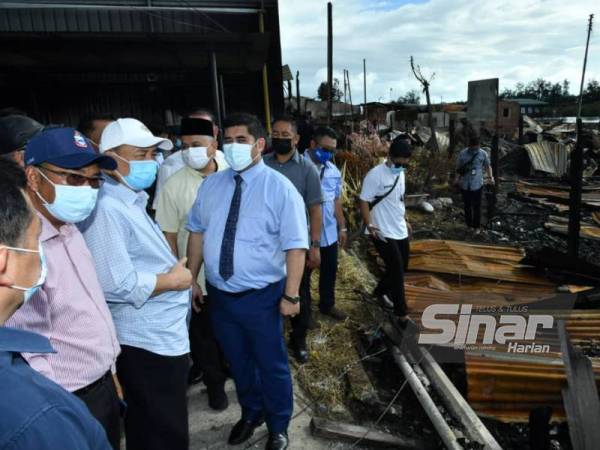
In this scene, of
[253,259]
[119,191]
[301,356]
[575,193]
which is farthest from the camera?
[575,193]

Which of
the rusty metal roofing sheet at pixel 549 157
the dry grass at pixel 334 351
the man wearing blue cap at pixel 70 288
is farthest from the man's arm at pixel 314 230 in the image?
the rusty metal roofing sheet at pixel 549 157

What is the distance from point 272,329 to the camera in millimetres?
2508

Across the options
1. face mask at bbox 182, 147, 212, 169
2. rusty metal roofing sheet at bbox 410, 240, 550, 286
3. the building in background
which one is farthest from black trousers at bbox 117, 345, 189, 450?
the building in background

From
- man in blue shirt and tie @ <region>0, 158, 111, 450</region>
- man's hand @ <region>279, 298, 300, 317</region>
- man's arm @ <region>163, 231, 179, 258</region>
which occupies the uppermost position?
man in blue shirt and tie @ <region>0, 158, 111, 450</region>

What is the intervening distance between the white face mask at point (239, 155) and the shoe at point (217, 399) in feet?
5.08

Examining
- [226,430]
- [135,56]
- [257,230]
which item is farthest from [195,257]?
[135,56]

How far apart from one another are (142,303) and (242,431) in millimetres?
1343

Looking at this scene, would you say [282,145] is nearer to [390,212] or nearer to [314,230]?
[314,230]

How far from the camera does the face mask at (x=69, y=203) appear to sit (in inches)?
61.8

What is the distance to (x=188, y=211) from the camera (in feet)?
9.58

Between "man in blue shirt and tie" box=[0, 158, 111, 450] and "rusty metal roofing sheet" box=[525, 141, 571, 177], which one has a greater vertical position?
"man in blue shirt and tie" box=[0, 158, 111, 450]

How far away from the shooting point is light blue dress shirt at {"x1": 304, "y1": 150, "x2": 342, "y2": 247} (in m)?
4.15

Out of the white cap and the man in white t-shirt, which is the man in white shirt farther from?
the man in white t-shirt

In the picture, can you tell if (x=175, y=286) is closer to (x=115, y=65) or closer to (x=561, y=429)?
(x=561, y=429)
